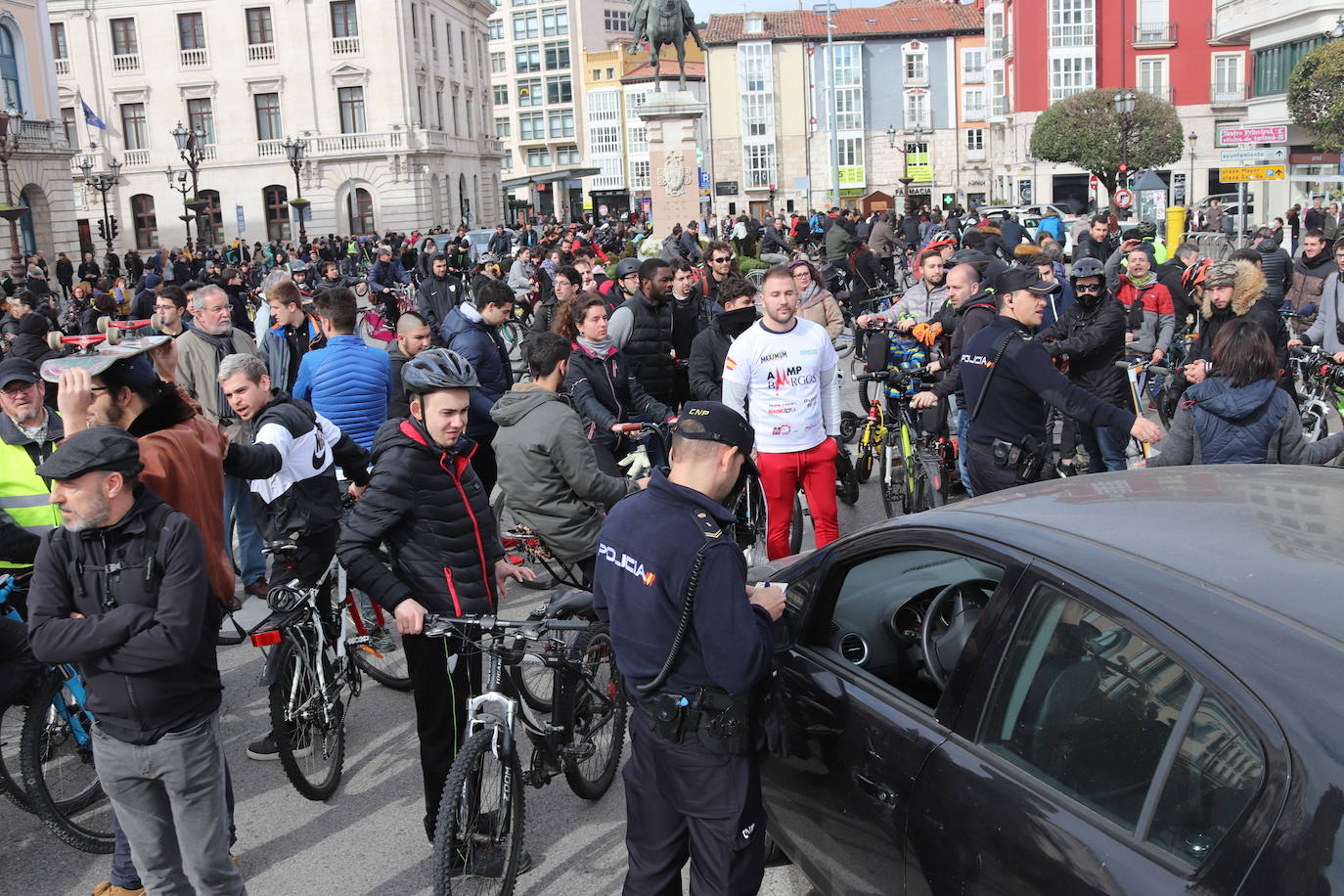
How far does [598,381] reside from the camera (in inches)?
302

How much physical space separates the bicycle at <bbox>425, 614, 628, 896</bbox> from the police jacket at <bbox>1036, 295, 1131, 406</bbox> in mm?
4402

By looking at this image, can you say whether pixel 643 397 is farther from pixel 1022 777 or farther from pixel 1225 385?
pixel 1022 777

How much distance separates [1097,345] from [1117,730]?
5.98 meters

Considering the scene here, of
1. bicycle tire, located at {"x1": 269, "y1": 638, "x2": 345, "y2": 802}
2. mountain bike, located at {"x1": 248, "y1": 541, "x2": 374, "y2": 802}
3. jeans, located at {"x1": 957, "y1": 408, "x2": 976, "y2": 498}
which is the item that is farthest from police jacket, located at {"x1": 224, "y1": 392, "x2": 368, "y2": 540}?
jeans, located at {"x1": 957, "y1": 408, "x2": 976, "y2": 498}

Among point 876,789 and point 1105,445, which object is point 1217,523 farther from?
point 1105,445

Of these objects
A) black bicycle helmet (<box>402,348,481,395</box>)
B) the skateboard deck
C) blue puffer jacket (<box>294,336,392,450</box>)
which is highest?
the skateboard deck

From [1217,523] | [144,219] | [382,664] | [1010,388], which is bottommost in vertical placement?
[382,664]

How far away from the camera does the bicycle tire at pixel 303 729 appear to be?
498 centimetres

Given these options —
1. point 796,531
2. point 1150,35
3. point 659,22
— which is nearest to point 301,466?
point 796,531

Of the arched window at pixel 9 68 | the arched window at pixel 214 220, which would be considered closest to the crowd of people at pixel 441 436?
the arched window at pixel 9 68

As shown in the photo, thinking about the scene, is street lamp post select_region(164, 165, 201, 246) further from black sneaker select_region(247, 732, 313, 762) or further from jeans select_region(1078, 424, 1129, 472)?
black sneaker select_region(247, 732, 313, 762)

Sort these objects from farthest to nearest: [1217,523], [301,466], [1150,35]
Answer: [1150,35] → [301,466] → [1217,523]

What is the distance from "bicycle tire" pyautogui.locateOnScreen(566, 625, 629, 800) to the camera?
481cm

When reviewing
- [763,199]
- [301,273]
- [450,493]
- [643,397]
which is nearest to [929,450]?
[643,397]
